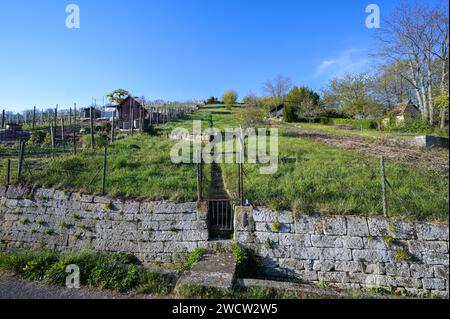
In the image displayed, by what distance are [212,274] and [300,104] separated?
107ft

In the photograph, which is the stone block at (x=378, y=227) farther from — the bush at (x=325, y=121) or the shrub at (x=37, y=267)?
the bush at (x=325, y=121)

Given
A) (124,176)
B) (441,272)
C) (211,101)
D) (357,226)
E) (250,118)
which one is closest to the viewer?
(441,272)

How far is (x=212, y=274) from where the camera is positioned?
4.36 meters

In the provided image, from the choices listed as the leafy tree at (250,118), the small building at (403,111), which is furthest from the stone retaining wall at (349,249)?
the small building at (403,111)

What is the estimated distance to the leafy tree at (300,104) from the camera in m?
31.6

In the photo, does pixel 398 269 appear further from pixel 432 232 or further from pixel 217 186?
pixel 217 186

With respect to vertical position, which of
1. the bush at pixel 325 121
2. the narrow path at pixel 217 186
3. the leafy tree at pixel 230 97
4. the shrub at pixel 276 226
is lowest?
the shrub at pixel 276 226

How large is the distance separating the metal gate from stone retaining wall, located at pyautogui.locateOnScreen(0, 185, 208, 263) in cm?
20

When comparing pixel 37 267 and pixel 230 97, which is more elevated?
pixel 230 97

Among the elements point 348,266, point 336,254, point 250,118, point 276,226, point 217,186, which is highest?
point 250,118

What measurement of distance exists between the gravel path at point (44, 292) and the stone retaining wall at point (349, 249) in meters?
2.75

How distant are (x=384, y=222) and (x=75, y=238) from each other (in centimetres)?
691

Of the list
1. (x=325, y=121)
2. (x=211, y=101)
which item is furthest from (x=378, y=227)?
(x=211, y=101)

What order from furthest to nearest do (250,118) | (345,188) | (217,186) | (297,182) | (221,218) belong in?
1. (250,118)
2. (217,186)
3. (297,182)
4. (345,188)
5. (221,218)
